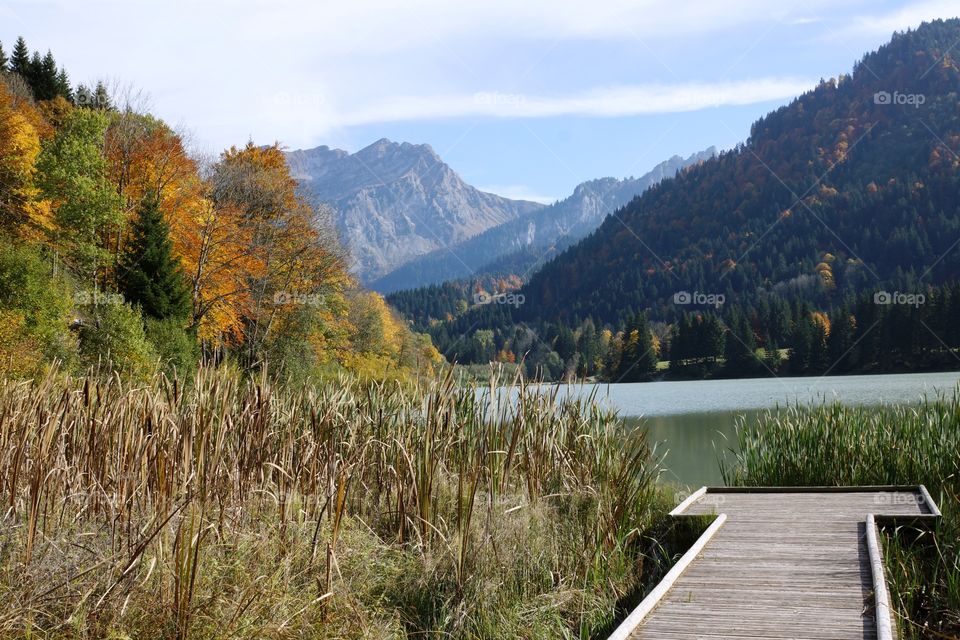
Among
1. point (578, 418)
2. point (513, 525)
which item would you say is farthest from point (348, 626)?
point (578, 418)

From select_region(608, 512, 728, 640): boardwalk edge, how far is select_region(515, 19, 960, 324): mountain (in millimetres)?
82480

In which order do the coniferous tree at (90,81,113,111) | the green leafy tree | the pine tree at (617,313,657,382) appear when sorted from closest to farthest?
the green leafy tree < the coniferous tree at (90,81,113,111) < the pine tree at (617,313,657,382)

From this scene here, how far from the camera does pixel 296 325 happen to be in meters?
28.0

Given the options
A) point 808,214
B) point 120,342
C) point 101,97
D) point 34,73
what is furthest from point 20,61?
point 808,214

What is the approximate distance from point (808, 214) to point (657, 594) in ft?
401

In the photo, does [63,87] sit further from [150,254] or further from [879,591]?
[879,591]

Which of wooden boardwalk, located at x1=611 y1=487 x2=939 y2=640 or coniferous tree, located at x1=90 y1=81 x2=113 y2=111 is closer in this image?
wooden boardwalk, located at x1=611 y1=487 x2=939 y2=640

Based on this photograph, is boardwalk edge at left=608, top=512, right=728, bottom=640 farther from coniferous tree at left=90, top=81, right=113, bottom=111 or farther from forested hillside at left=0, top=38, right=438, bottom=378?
coniferous tree at left=90, top=81, right=113, bottom=111

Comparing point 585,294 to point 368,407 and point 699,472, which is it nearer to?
point 699,472

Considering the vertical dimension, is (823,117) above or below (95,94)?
above

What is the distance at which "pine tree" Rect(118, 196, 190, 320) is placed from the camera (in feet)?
78.5

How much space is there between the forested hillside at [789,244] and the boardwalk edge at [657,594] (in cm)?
5289

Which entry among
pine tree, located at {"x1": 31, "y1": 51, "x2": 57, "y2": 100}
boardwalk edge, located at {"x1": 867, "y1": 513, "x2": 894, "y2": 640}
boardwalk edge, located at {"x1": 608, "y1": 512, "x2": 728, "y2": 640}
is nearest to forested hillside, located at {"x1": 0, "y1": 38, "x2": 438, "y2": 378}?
pine tree, located at {"x1": 31, "y1": 51, "x2": 57, "y2": 100}

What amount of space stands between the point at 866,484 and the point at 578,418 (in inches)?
160
